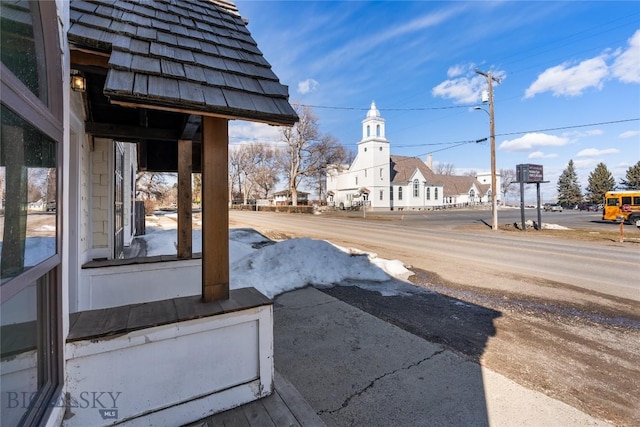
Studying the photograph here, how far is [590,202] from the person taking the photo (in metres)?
56.7

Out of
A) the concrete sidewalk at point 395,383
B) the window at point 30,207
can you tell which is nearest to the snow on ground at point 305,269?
the concrete sidewalk at point 395,383

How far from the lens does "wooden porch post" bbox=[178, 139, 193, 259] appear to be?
4.11 m

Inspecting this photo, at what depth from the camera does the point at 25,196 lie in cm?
131

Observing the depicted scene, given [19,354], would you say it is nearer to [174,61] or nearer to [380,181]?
[174,61]

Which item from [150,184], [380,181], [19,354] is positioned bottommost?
[19,354]

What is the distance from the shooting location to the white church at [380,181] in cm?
4347

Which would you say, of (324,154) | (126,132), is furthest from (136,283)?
(324,154)

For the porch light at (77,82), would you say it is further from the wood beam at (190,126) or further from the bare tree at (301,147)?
the bare tree at (301,147)

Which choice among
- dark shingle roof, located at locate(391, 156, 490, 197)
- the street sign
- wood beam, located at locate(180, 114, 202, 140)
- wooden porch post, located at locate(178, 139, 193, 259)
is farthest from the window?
dark shingle roof, located at locate(391, 156, 490, 197)

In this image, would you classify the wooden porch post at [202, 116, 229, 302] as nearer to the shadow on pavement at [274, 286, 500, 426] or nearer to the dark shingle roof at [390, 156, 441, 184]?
the shadow on pavement at [274, 286, 500, 426]

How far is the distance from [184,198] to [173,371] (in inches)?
107

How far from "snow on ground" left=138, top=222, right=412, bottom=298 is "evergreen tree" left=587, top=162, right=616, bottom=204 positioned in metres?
66.8

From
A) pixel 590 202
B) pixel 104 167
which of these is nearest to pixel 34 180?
pixel 104 167

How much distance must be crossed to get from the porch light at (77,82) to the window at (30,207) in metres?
Result: 0.93
